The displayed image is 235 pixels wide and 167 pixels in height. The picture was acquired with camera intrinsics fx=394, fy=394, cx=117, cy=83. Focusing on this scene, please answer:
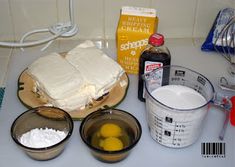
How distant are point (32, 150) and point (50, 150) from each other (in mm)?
37

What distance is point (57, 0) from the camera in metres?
1.17

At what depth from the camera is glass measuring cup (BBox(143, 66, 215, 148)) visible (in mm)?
818

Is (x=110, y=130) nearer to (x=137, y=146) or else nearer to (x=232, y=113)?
(x=137, y=146)

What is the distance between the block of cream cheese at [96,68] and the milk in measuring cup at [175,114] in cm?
12

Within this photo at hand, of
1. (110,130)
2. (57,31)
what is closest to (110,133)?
(110,130)

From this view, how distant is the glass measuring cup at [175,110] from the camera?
818mm

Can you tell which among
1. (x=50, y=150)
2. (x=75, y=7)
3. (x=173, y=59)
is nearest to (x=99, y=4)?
(x=75, y=7)

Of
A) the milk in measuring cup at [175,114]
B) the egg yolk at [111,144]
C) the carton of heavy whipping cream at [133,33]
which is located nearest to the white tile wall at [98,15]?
the carton of heavy whipping cream at [133,33]

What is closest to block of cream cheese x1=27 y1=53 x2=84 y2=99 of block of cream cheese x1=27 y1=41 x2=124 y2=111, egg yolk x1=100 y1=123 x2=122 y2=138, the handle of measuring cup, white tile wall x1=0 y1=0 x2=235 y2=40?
block of cream cheese x1=27 y1=41 x2=124 y2=111

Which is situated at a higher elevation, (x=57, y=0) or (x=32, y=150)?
(x=57, y=0)

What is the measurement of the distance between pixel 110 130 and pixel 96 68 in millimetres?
172

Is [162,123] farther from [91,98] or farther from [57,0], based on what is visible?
[57,0]

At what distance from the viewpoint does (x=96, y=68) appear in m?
0.97

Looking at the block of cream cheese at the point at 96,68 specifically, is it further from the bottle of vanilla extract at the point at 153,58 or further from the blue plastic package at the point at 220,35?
the blue plastic package at the point at 220,35
